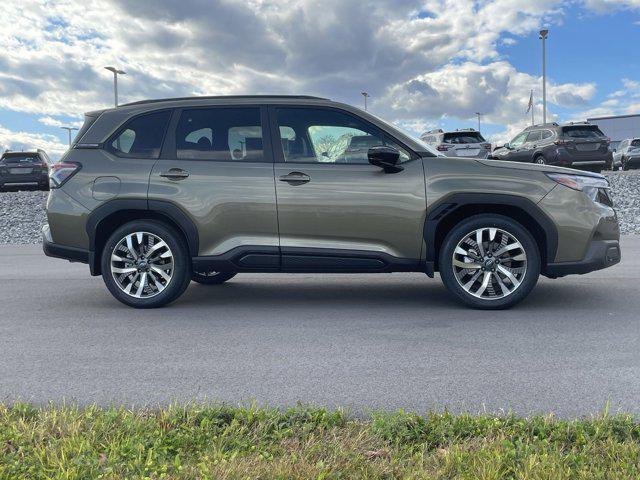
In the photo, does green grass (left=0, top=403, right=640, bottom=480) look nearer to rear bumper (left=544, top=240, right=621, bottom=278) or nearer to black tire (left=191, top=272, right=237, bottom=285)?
rear bumper (left=544, top=240, right=621, bottom=278)

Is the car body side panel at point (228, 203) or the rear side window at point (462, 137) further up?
the rear side window at point (462, 137)

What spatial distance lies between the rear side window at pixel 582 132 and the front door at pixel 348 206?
668 inches

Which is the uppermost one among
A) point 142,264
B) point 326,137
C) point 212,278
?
point 326,137

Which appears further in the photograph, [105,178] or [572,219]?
[105,178]

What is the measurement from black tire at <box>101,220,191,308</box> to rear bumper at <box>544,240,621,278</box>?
3206 millimetres

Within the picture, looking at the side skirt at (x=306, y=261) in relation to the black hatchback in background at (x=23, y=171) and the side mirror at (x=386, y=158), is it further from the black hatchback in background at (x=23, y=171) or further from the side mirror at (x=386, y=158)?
the black hatchback in background at (x=23, y=171)

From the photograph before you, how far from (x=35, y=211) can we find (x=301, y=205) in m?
14.6

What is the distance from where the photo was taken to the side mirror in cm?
575

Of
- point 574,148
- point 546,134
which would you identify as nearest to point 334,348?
point 574,148

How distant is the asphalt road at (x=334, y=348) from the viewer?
3.77m

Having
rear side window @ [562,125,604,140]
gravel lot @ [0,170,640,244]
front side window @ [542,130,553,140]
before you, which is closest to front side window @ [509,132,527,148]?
front side window @ [542,130,553,140]

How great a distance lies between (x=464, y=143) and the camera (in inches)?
925

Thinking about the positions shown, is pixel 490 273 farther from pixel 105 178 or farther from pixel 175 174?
pixel 105 178

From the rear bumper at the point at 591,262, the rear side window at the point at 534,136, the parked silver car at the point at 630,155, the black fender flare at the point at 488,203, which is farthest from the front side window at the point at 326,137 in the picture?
the parked silver car at the point at 630,155
